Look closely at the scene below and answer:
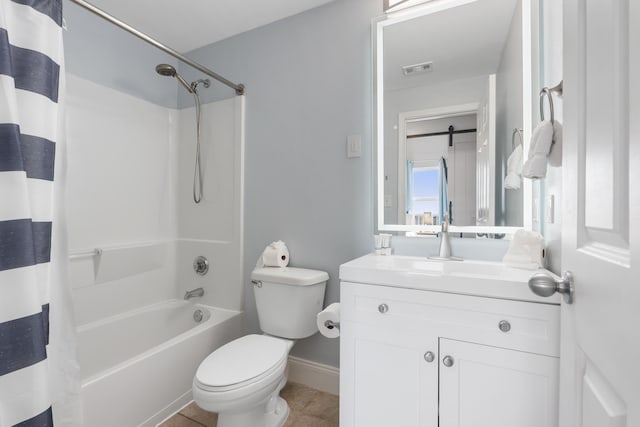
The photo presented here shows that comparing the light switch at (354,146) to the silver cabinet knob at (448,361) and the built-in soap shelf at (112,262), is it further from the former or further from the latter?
the built-in soap shelf at (112,262)

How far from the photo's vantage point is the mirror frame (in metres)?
1.27

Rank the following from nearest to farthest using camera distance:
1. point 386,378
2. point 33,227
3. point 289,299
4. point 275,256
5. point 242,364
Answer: point 33,227 < point 386,378 < point 242,364 < point 289,299 < point 275,256

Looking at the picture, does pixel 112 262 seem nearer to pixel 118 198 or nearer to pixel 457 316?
pixel 118 198

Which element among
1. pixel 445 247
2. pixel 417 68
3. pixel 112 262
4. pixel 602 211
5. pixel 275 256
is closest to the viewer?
pixel 602 211

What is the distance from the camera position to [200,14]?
186 centimetres

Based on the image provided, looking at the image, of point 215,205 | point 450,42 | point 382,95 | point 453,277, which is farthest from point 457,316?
point 215,205

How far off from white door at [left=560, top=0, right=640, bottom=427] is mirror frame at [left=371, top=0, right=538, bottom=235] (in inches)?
28.6

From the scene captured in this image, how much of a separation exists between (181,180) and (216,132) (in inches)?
20.1

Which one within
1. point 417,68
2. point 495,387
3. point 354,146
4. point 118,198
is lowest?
point 495,387

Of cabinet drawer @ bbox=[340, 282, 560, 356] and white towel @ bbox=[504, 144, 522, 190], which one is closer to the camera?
cabinet drawer @ bbox=[340, 282, 560, 356]

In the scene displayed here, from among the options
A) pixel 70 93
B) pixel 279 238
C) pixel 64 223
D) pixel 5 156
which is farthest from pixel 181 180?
pixel 5 156

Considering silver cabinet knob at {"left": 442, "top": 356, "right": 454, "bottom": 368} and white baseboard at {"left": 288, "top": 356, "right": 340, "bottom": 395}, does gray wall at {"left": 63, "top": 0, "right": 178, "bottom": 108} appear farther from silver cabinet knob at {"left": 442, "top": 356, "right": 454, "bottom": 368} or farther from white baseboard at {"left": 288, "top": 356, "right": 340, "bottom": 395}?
silver cabinet knob at {"left": 442, "top": 356, "right": 454, "bottom": 368}

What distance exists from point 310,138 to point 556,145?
121cm

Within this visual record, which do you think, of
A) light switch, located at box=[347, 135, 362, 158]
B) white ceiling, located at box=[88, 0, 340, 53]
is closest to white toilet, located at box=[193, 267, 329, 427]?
light switch, located at box=[347, 135, 362, 158]
